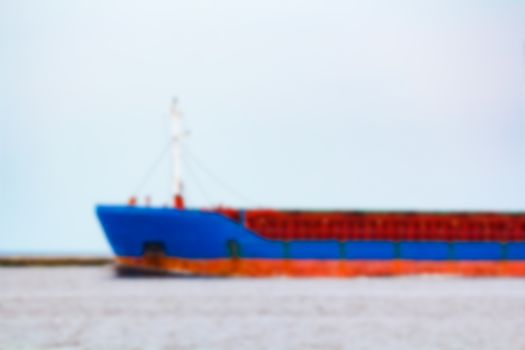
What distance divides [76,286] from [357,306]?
1856 cm

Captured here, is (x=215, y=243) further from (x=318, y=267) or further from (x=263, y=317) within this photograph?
(x=263, y=317)

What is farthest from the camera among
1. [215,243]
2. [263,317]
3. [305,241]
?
[305,241]

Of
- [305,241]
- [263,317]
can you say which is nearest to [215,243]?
[305,241]

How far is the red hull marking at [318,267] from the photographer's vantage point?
43219 millimetres

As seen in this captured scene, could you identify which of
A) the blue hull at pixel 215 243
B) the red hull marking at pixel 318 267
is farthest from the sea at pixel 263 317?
the blue hull at pixel 215 243

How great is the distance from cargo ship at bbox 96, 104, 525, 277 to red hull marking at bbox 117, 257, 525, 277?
36 millimetres

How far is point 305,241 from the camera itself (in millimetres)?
44281

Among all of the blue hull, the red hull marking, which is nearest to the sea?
the red hull marking

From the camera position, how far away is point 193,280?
48594mm

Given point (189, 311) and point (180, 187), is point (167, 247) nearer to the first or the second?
point (180, 187)

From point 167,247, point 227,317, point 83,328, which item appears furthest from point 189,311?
point 167,247

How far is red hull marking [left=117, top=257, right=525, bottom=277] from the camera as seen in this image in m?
43.2

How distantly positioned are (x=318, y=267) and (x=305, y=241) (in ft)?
3.57

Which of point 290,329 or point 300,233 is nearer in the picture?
point 290,329
